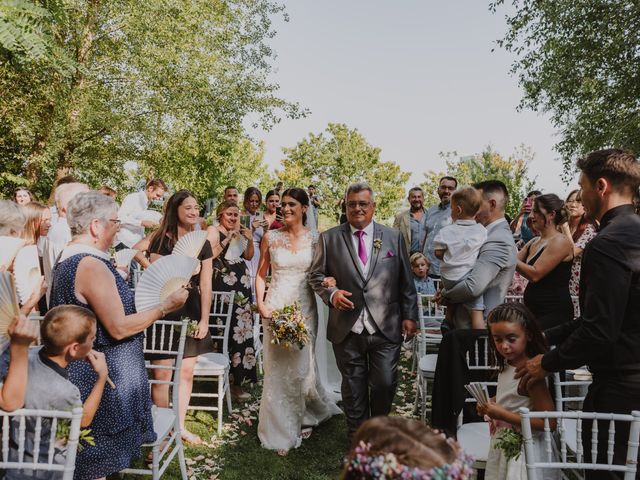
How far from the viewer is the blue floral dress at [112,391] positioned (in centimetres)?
252

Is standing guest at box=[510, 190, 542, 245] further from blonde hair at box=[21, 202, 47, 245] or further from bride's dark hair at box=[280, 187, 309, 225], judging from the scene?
blonde hair at box=[21, 202, 47, 245]

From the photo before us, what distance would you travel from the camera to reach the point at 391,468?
1252mm

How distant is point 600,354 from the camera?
2.18 m

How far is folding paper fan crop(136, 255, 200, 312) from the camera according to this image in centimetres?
287

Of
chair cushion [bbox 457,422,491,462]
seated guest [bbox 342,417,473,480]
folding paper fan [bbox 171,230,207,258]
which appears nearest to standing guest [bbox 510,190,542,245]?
chair cushion [bbox 457,422,491,462]

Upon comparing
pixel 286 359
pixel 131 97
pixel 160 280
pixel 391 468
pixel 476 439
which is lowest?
pixel 476 439

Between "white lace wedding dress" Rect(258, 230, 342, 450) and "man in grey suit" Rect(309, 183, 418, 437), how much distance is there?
0.60 m

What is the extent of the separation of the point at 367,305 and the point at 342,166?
35000mm

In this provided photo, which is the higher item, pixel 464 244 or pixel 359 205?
pixel 359 205

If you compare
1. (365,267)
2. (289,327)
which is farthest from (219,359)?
(365,267)

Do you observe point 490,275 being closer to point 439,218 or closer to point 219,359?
point 219,359

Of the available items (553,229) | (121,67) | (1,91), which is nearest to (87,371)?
(553,229)

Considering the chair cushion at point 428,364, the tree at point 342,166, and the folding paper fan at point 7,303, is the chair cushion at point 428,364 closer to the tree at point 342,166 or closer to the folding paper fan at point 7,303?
the folding paper fan at point 7,303

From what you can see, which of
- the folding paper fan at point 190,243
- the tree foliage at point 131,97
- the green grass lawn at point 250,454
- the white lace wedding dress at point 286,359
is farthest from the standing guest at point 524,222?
the tree foliage at point 131,97
